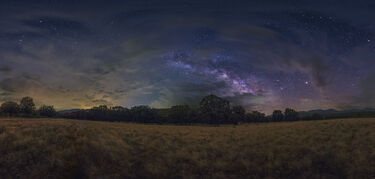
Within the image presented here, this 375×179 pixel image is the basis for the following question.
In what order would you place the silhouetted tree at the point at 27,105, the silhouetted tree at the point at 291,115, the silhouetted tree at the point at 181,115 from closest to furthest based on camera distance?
the silhouetted tree at the point at 181,115 < the silhouetted tree at the point at 27,105 < the silhouetted tree at the point at 291,115

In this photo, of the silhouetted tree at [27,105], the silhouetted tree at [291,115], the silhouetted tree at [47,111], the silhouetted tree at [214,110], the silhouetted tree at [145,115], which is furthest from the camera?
the silhouetted tree at [291,115]

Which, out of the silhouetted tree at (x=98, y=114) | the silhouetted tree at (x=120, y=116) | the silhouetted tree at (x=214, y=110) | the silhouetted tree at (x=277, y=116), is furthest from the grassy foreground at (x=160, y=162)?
the silhouetted tree at (x=277, y=116)

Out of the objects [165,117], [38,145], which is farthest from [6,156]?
[165,117]

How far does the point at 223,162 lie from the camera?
7.62 metres

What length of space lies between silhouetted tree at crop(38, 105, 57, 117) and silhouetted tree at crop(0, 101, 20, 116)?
24.9 ft

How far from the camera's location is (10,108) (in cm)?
6153

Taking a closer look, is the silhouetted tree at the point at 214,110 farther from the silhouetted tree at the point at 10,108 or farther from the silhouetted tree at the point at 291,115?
the silhouetted tree at the point at 10,108

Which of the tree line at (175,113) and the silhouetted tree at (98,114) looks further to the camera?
the silhouetted tree at (98,114)

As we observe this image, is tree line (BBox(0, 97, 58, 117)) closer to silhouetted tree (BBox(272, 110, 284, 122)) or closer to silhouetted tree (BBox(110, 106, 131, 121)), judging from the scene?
silhouetted tree (BBox(110, 106, 131, 121))

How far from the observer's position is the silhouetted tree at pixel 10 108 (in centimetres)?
6103

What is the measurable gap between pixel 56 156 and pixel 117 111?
71.7 meters

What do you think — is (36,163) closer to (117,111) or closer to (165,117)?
(165,117)

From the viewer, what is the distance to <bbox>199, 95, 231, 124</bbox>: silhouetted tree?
180 feet

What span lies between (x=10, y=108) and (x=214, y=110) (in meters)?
69.3
